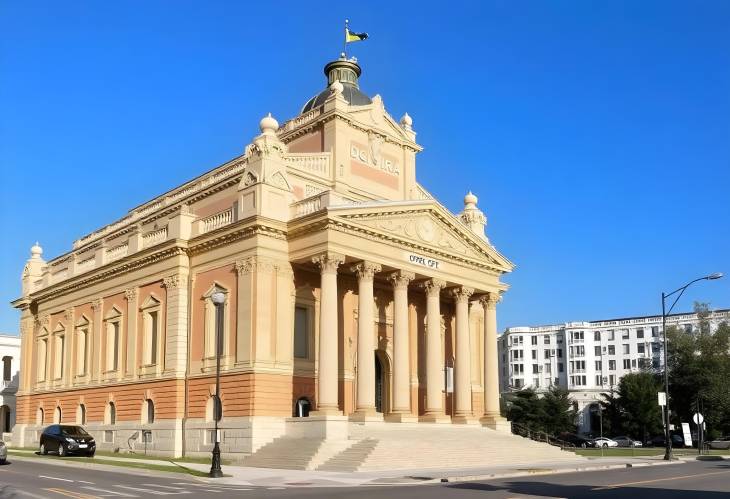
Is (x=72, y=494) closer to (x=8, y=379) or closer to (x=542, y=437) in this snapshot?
(x=542, y=437)

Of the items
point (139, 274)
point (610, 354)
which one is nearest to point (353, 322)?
point (139, 274)

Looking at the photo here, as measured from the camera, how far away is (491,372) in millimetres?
47469

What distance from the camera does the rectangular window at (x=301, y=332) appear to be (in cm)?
4106

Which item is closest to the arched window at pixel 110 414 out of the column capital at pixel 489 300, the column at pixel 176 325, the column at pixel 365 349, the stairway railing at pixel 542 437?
the column at pixel 176 325

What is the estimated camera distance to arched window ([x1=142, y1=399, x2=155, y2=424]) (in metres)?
43.8

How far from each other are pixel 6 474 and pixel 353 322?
2034 cm

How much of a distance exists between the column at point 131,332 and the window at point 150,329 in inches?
31.4

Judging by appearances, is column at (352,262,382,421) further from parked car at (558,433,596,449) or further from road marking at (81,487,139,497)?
parked car at (558,433,596,449)

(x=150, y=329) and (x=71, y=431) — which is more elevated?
(x=150, y=329)

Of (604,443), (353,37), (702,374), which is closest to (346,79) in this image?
(353,37)

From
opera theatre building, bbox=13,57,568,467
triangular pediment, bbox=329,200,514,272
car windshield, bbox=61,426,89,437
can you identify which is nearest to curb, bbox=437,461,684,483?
opera theatre building, bbox=13,57,568,467

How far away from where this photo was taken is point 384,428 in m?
37.4

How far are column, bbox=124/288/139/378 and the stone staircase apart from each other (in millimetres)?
13578

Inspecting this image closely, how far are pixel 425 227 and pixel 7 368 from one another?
203 ft
